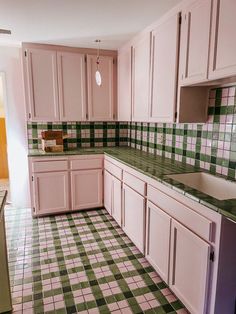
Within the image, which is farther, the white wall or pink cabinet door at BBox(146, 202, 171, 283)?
the white wall

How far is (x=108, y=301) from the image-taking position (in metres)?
1.71

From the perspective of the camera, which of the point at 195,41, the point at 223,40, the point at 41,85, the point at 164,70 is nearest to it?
the point at 223,40

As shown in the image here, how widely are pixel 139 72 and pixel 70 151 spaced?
1348 mm

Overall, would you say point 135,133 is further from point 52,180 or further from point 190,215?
point 190,215

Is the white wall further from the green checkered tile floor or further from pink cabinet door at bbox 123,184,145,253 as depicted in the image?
pink cabinet door at bbox 123,184,145,253

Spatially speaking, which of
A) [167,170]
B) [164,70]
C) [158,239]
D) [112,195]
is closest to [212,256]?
[158,239]

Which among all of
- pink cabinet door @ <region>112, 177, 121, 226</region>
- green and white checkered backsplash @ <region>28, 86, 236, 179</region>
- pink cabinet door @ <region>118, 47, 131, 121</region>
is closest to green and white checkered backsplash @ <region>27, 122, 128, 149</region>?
green and white checkered backsplash @ <region>28, 86, 236, 179</region>

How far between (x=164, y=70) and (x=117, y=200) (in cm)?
149

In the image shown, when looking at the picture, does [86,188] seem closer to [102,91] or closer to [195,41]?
[102,91]

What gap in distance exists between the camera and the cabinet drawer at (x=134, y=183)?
6.88 ft

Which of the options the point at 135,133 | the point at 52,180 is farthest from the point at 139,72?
the point at 52,180

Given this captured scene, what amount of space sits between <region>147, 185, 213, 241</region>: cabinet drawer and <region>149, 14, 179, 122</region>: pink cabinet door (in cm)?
70

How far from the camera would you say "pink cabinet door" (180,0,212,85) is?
1625 millimetres

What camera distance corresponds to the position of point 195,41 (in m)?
1.74
